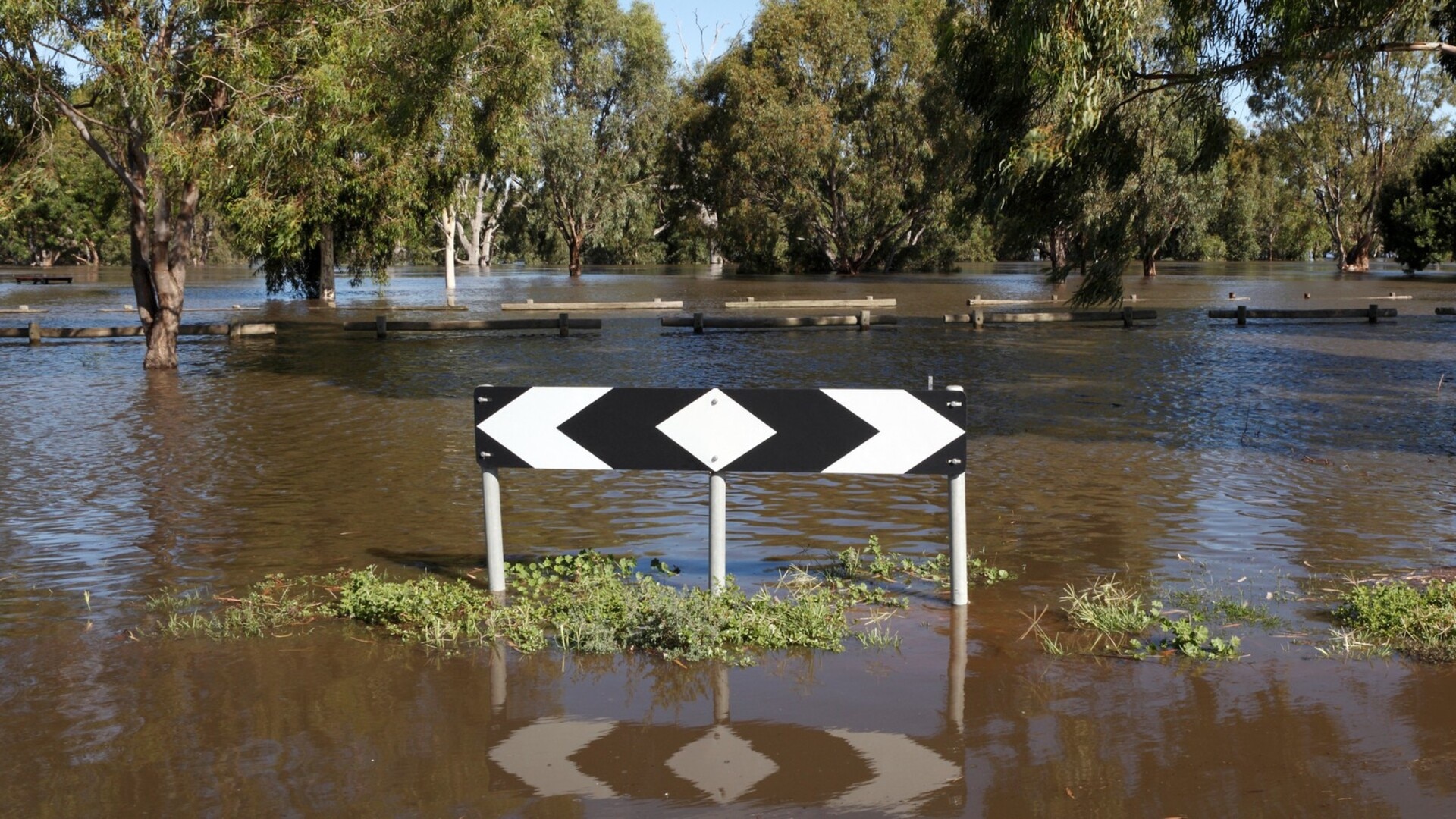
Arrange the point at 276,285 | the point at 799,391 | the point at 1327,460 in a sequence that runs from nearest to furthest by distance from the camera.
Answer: the point at 799,391 → the point at 1327,460 → the point at 276,285

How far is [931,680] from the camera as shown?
213 inches

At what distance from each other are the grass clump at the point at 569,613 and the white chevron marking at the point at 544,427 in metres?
0.63

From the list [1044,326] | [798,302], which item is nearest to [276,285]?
[798,302]

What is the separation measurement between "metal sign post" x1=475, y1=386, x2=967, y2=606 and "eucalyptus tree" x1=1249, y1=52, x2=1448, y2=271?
58562mm

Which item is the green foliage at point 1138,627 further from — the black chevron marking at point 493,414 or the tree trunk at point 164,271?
the tree trunk at point 164,271

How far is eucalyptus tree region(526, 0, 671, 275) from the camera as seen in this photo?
65188 mm

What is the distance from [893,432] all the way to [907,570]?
1.35 meters

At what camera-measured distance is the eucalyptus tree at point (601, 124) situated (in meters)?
65.2

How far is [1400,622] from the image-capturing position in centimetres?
590

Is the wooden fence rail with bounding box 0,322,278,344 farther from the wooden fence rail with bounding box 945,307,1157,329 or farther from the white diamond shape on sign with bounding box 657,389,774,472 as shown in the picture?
the white diamond shape on sign with bounding box 657,389,774,472

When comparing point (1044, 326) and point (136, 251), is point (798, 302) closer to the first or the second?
point (1044, 326)

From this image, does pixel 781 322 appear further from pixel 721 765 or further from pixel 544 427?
pixel 721 765

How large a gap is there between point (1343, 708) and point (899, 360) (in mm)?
17192

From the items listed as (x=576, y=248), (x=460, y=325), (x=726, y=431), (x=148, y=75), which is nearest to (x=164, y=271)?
(x=148, y=75)
